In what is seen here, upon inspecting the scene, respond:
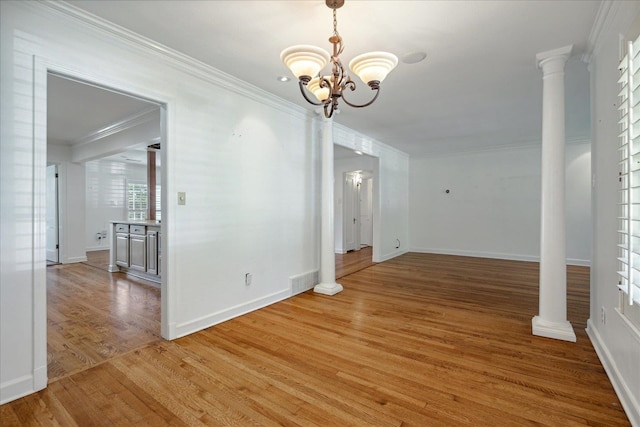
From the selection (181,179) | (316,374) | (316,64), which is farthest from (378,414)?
(181,179)

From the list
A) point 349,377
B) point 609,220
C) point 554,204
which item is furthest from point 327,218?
point 609,220

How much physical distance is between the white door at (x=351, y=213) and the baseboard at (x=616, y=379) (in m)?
5.66

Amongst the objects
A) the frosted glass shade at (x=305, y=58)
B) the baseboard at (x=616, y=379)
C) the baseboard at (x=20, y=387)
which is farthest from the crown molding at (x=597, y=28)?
the baseboard at (x=20, y=387)

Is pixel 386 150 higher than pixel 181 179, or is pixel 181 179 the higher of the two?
pixel 386 150

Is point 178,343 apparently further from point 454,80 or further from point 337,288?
point 454,80

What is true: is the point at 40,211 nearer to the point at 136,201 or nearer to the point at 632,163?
the point at 632,163

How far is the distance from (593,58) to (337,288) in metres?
3.63

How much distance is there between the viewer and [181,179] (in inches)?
108

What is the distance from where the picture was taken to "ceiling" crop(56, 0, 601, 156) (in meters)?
2.07

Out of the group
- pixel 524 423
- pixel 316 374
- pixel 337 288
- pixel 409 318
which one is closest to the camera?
pixel 524 423

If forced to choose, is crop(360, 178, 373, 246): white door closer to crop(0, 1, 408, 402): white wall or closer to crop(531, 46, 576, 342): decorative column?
crop(0, 1, 408, 402): white wall

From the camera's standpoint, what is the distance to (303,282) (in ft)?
13.9

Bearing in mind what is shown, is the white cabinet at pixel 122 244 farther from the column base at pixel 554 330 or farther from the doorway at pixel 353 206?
the column base at pixel 554 330

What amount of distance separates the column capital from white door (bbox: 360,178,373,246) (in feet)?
20.9
